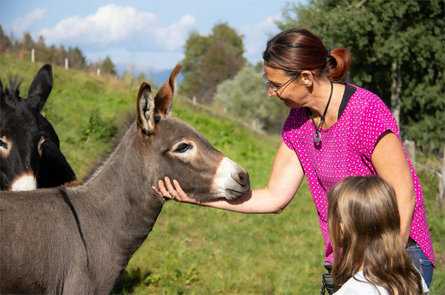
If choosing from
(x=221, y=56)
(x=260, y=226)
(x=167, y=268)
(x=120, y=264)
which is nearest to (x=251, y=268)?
(x=167, y=268)

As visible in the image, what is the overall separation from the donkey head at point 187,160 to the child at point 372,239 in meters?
0.71

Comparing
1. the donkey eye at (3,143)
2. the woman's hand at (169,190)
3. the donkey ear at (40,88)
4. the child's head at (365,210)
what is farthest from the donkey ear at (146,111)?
the donkey ear at (40,88)

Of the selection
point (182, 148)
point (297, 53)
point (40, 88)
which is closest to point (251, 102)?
point (40, 88)

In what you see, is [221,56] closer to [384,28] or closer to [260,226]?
[384,28]

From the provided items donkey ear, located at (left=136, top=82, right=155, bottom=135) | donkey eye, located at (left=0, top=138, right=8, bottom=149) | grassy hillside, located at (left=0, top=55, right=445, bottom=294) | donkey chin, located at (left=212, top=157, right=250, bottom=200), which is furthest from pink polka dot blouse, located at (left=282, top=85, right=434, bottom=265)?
donkey eye, located at (left=0, top=138, right=8, bottom=149)

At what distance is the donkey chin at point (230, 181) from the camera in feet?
9.04

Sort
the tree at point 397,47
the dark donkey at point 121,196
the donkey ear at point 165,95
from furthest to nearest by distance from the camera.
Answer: the tree at point 397,47 < the donkey ear at point 165,95 < the dark donkey at point 121,196

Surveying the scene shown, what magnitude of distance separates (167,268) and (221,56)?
1886 inches

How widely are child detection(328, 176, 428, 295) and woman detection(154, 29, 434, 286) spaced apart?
0.14 metres

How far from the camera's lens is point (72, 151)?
432 inches

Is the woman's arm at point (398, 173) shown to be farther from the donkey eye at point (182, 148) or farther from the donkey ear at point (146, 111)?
the donkey ear at point (146, 111)

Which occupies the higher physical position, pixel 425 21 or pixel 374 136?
pixel 425 21

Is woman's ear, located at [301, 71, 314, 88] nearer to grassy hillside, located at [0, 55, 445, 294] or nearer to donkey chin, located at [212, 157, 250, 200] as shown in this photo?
donkey chin, located at [212, 157, 250, 200]

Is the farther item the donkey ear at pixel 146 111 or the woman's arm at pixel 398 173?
the donkey ear at pixel 146 111
